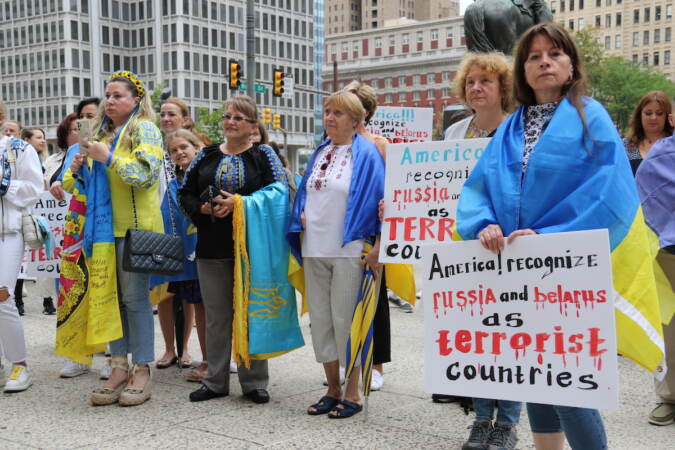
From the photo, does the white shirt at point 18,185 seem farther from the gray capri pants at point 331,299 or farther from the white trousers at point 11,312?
the gray capri pants at point 331,299

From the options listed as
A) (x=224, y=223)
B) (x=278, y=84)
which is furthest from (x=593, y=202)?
(x=278, y=84)

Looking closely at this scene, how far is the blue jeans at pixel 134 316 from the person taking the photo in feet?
16.9

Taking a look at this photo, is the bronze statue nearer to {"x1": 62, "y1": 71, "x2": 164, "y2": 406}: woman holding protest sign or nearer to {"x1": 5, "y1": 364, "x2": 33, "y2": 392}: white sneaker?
{"x1": 62, "y1": 71, "x2": 164, "y2": 406}: woman holding protest sign

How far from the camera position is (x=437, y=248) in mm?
3266

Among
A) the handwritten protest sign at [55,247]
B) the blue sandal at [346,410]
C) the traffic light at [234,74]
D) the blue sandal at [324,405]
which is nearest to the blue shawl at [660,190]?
the blue sandal at [346,410]

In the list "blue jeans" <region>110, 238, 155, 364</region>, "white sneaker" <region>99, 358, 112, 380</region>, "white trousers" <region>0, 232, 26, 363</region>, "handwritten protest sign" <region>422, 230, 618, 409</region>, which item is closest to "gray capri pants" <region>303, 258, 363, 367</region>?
"blue jeans" <region>110, 238, 155, 364</region>

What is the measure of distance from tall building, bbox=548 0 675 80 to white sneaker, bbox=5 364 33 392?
103138mm

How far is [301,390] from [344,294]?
3.38ft

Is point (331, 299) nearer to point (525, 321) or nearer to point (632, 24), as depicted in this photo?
point (525, 321)

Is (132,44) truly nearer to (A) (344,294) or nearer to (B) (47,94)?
(B) (47,94)

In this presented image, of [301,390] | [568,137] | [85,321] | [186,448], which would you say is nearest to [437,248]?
[568,137]

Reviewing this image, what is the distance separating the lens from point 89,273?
5.12 m

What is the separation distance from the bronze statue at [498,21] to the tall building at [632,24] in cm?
9827

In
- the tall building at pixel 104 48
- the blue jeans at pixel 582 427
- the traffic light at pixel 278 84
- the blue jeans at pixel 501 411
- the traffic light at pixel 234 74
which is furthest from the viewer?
the tall building at pixel 104 48
